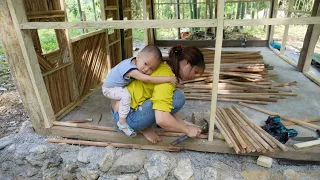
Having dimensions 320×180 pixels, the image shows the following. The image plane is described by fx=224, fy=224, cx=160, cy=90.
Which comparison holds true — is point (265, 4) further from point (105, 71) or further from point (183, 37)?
point (105, 71)

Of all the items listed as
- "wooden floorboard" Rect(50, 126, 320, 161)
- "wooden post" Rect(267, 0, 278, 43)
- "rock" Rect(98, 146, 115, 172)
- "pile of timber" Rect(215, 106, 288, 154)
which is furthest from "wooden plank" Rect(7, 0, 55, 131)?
"wooden post" Rect(267, 0, 278, 43)

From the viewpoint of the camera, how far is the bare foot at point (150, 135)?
2924mm

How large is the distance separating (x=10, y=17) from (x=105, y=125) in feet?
6.11

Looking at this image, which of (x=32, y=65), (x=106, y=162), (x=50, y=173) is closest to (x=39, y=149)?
(x=50, y=173)

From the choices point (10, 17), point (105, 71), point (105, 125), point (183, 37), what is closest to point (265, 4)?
point (183, 37)

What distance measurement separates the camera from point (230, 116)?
3287 millimetres

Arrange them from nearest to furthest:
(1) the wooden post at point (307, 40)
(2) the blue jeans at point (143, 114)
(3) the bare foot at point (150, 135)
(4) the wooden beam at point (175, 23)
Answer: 1. (4) the wooden beam at point (175, 23)
2. (2) the blue jeans at point (143, 114)
3. (3) the bare foot at point (150, 135)
4. (1) the wooden post at point (307, 40)

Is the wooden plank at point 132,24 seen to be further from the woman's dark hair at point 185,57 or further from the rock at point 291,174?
the rock at point 291,174

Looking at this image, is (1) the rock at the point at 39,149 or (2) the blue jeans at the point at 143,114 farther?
(1) the rock at the point at 39,149

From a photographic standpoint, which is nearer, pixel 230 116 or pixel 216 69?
pixel 216 69

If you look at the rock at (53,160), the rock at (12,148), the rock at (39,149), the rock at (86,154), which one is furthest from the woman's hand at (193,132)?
the rock at (12,148)

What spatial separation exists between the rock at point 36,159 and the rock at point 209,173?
2.16 metres

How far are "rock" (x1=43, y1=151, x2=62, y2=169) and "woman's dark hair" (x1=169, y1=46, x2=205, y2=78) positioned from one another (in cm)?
202

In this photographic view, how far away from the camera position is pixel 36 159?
10.1 ft
